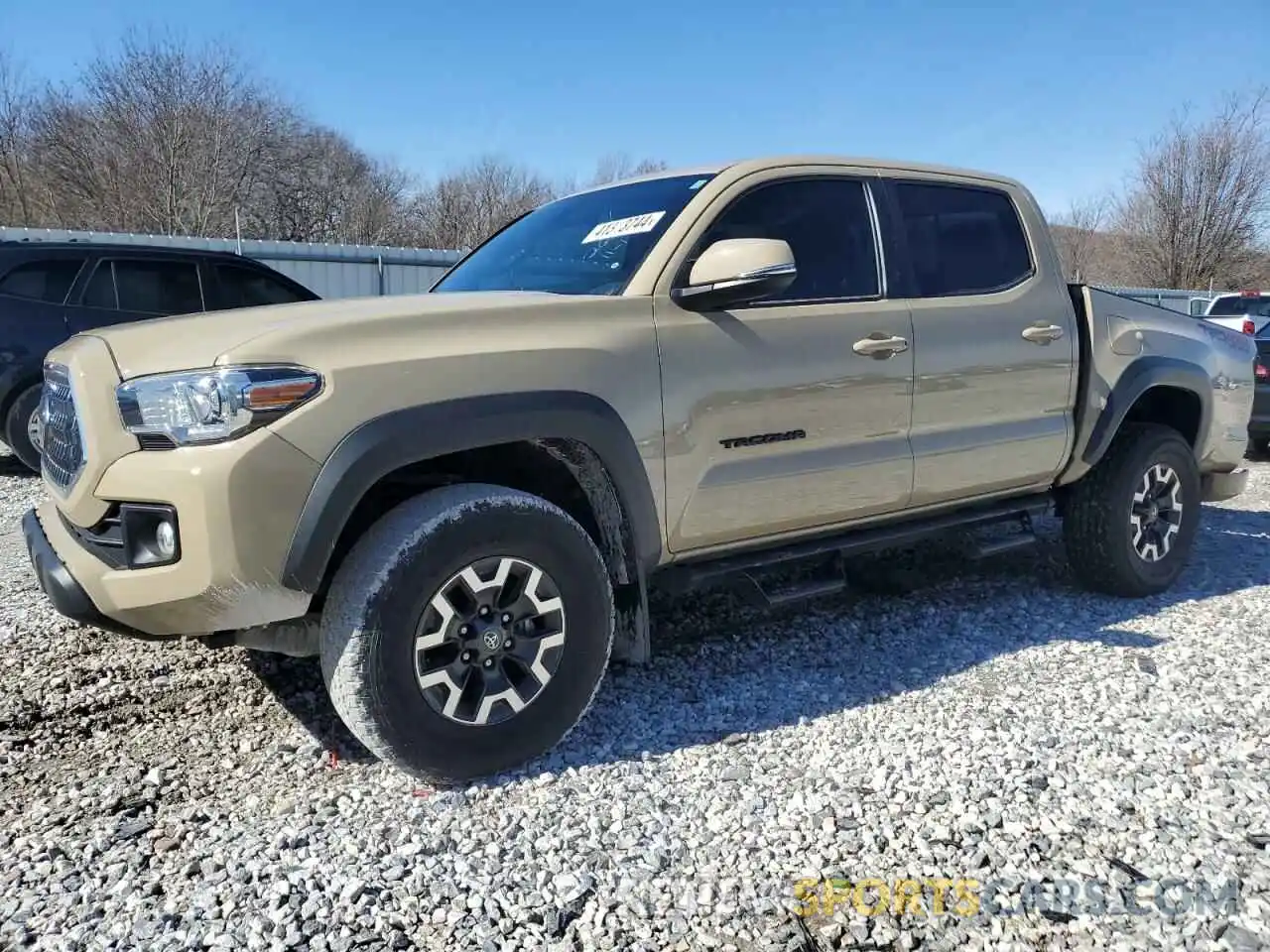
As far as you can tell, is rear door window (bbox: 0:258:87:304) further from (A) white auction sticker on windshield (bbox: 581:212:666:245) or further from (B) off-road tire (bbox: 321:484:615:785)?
(B) off-road tire (bbox: 321:484:615:785)

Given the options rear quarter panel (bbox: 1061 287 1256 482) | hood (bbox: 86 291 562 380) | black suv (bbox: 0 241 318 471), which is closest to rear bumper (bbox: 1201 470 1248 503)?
rear quarter panel (bbox: 1061 287 1256 482)

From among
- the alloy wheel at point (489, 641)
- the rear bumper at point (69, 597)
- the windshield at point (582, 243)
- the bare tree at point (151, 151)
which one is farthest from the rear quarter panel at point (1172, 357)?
the bare tree at point (151, 151)

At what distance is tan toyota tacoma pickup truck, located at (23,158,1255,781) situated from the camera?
235 cm

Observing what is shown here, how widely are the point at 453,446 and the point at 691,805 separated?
1.21m

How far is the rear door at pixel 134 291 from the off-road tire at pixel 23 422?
0.56 m

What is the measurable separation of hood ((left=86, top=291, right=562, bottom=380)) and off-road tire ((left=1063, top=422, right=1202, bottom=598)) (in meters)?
3.01

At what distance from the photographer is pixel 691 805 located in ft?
8.41

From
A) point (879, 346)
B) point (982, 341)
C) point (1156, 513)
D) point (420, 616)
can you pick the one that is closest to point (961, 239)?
point (982, 341)

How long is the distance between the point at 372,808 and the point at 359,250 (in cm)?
1244

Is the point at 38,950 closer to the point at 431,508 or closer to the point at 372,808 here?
the point at 372,808

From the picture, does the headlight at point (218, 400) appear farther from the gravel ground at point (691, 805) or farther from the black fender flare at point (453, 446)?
the gravel ground at point (691, 805)

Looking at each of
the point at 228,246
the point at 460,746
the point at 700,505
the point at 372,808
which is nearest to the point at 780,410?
the point at 700,505

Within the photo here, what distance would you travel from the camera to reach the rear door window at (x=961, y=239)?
147 inches

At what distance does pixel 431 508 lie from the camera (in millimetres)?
2566
